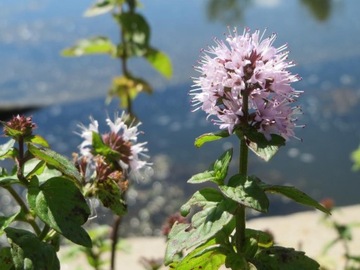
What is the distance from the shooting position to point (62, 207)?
109 cm

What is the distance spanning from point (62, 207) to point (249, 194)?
0.93 ft

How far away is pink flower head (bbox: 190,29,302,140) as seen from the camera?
1073 millimetres

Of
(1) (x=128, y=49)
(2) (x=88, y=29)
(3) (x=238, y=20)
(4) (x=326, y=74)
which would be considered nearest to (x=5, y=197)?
(1) (x=128, y=49)

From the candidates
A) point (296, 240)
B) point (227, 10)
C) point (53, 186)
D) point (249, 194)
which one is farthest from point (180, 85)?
point (249, 194)

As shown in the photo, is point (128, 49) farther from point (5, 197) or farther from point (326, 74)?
point (326, 74)

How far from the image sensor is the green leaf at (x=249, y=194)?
988mm

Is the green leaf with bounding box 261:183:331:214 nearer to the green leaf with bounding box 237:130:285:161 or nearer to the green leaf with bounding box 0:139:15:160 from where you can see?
the green leaf with bounding box 237:130:285:161

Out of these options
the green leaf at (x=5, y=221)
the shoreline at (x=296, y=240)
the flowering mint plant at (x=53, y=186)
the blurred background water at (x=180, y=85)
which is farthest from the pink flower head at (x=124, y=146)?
the blurred background water at (x=180, y=85)

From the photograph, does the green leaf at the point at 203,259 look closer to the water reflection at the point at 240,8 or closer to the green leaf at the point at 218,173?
the green leaf at the point at 218,173

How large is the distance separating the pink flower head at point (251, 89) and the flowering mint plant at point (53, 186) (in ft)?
0.78

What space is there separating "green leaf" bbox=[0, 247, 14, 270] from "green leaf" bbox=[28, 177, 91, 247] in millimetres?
116

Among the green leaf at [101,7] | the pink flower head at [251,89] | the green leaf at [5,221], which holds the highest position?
the green leaf at [101,7]

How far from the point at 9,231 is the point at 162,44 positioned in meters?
8.95

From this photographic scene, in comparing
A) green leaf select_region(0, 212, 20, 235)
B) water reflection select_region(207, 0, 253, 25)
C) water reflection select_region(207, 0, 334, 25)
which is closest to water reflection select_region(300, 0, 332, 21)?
water reflection select_region(207, 0, 334, 25)
